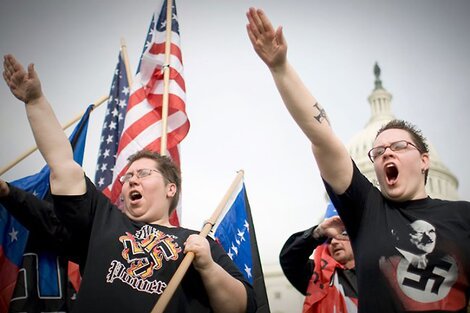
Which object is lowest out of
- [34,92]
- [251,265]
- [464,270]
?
[251,265]

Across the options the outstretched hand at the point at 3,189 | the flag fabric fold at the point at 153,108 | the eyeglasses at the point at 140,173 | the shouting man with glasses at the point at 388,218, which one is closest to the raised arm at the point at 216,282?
the shouting man with glasses at the point at 388,218

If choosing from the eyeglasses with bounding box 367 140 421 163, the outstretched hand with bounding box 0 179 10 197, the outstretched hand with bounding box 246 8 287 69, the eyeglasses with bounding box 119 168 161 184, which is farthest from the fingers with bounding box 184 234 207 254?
the outstretched hand with bounding box 0 179 10 197

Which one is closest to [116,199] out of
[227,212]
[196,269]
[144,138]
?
[144,138]

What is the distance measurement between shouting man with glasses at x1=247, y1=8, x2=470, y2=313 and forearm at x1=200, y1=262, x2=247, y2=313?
0.69 metres

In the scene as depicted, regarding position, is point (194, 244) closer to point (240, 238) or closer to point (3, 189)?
point (3, 189)

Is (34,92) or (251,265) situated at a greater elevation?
(34,92)

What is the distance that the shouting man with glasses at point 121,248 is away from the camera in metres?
2.75

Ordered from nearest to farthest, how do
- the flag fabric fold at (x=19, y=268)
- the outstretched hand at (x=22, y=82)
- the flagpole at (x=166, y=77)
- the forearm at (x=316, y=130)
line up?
1. the forearm at (x=316, y=130)
2. the outstretched hand at (x=22, y=82)
3. the flag fabric fold at (x=19, y=268)
4. the flagpole at (x=166, y=77)

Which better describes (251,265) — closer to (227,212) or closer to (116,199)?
(227,212)

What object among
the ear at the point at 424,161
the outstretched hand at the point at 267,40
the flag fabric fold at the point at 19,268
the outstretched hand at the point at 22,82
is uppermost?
the outstretched hand at the point at 267,40

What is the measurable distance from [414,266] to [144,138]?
368 cm

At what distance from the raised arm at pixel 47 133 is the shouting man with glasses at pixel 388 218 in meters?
1.28

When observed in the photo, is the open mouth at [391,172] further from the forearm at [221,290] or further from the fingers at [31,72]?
the fingers at [31,72]

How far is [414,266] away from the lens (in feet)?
8.17
